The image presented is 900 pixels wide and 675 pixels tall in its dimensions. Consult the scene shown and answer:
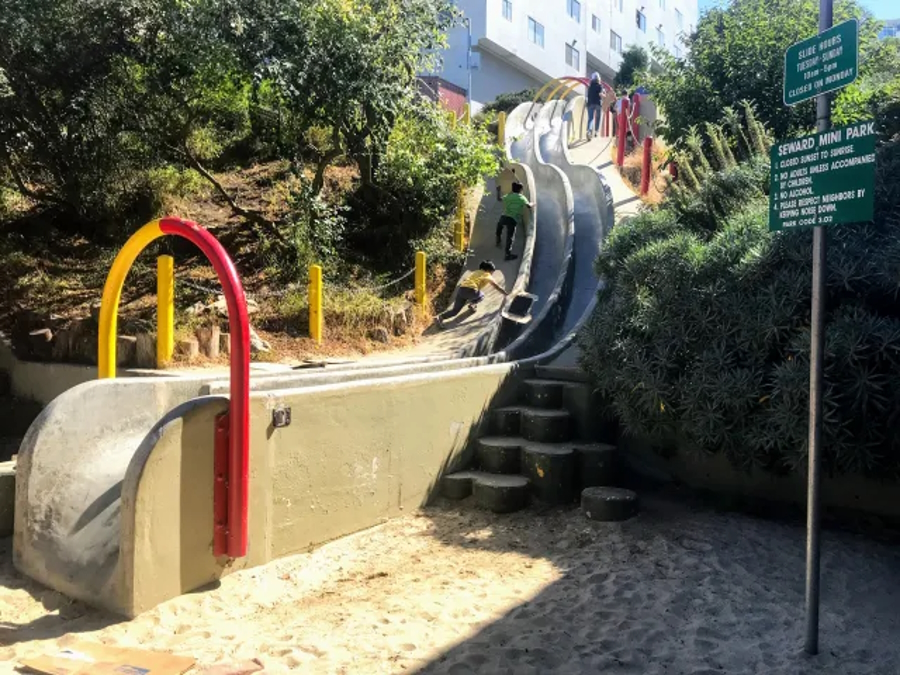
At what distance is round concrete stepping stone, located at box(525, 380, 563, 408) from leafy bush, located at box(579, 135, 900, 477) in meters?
0.73

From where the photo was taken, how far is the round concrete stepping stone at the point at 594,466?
612cm

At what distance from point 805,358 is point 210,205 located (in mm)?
12259

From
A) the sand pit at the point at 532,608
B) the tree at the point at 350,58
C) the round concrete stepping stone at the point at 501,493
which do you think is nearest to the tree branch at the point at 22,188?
the tree at the point at 350,58

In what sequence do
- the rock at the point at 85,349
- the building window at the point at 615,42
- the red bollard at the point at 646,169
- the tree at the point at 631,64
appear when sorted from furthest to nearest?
the building window at the point at 615,42 → the tree at the point at 631,64 → the red bollard at the point at 646,169 → the rock at the point at 85,349

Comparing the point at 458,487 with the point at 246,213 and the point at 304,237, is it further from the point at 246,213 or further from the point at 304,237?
the point at 246,213

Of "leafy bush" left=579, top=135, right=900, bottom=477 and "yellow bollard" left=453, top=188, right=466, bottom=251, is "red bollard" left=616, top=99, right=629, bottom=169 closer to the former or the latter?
"yellow bollard" left=453, top=188, right=466, bottom=251

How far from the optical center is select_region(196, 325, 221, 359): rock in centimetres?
827

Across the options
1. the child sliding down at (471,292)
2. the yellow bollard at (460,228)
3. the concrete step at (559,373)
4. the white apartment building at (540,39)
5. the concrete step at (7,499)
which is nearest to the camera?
the concrete step at (7,499)

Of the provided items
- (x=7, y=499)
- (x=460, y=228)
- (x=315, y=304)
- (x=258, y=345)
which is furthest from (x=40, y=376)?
(x=460, y=228)

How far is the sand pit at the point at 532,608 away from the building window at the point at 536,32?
35.3 m

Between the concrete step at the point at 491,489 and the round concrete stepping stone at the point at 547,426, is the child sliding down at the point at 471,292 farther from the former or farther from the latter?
the concrete step at the point at 491,489

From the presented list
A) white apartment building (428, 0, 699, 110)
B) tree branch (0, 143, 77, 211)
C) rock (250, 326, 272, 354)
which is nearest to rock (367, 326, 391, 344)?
rock (250, 326, 272, 354)

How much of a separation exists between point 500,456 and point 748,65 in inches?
343

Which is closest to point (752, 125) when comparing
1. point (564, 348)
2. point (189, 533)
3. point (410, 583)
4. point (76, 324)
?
point (564, 348)
